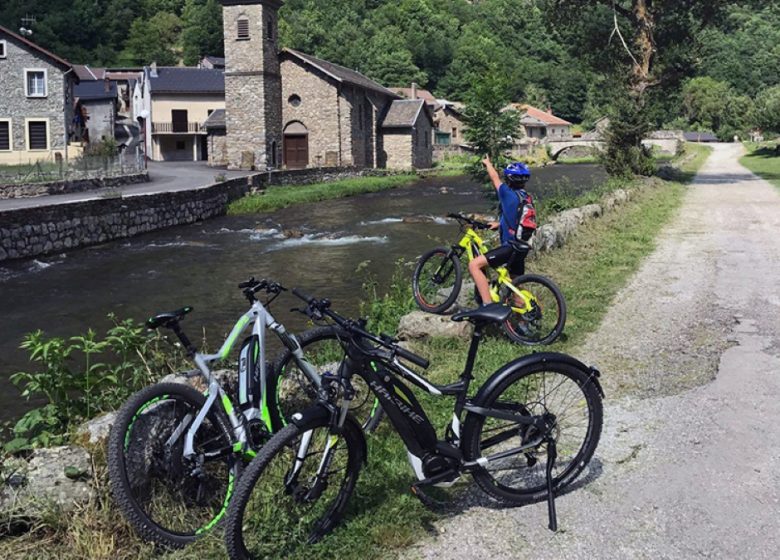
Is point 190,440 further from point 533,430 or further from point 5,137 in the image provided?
point 5,137

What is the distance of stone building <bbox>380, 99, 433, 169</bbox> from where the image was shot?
5838 cm

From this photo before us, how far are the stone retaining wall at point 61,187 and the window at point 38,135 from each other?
1678cm

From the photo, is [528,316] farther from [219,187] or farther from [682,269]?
[219,187]

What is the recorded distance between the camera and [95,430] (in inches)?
173

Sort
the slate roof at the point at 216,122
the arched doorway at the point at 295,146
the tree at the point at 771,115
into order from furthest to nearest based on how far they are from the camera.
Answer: the tree at the point at 771,115 < the arched doorway at the point at 295,146 < the slate roof at the point at 216,122

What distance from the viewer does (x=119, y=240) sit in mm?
23719

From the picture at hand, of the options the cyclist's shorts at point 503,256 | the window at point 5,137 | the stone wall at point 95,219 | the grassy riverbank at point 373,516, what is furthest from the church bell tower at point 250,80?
the cyclist's shorts at point 503,256

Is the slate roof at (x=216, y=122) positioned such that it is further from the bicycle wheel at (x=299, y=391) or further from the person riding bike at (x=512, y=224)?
the bicycle wheel at (x=299, y=391)

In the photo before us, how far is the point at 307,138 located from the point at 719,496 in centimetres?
5052

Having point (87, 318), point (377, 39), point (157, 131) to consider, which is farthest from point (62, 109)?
point (377, 39)

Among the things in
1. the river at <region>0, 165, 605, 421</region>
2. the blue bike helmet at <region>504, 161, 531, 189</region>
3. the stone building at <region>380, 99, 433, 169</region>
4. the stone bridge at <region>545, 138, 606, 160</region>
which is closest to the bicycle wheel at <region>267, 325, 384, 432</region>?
the blue bike helmet at <region>504, 161, 531, 189</region>

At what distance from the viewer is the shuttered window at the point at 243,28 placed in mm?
46928

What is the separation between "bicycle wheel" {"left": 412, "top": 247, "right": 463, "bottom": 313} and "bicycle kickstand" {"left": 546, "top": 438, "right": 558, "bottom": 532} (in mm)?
4517

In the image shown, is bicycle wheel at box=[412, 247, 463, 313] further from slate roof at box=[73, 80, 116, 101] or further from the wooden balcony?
slate roof at box=[73, 80, 116, 101]
